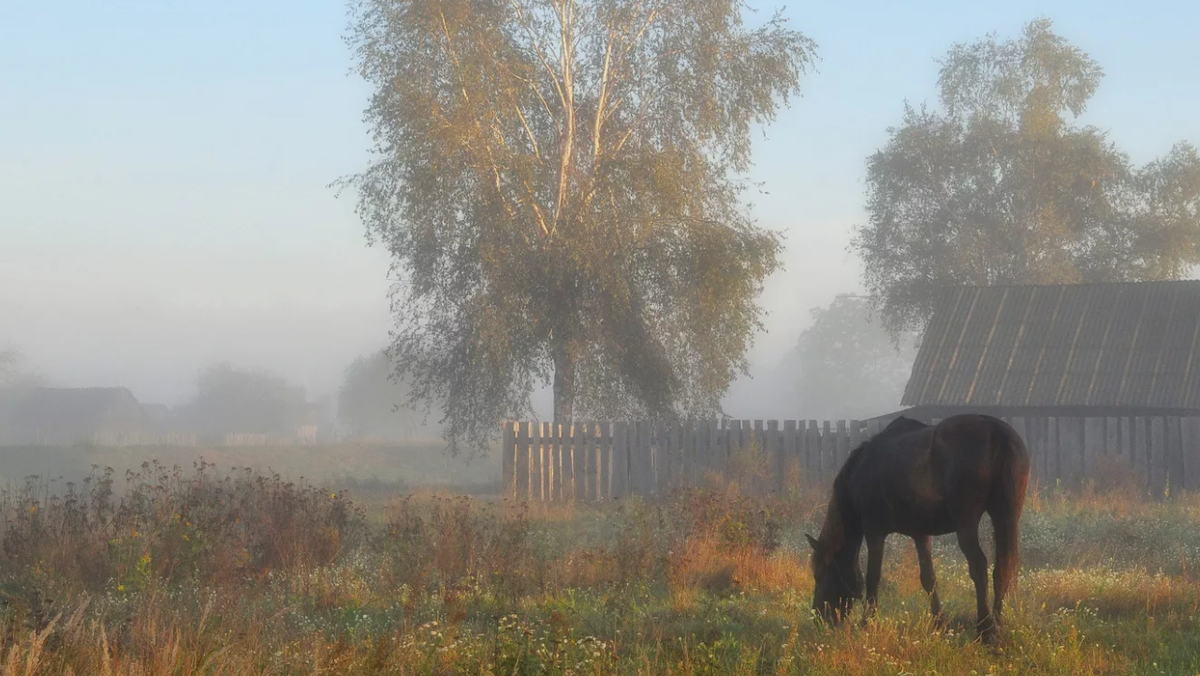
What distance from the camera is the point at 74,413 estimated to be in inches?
3322

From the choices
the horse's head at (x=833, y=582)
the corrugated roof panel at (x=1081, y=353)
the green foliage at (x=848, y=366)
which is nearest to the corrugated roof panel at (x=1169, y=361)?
the corrugated roof panel at (x=1081, y=353)

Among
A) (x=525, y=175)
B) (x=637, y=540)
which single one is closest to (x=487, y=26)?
(x=525, y=175)

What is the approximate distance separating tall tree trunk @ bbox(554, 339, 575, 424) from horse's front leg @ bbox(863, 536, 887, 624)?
51.5 feet

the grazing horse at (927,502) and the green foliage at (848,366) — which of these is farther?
the green foliage at (848,366)

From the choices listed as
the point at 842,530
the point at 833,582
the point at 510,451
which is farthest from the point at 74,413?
the point at 833,582

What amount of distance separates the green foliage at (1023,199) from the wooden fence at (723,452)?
15.5m

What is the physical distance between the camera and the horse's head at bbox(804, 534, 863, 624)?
787cm

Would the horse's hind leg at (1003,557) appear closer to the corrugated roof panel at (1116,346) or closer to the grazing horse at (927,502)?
the grazing horse at (927,502)

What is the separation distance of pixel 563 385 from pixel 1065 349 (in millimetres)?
10970

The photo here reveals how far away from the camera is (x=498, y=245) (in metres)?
23.1

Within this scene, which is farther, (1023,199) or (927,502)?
(1023,199)

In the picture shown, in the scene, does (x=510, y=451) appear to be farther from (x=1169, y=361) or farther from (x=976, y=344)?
(x=1169, y=361)

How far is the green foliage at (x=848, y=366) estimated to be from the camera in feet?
473

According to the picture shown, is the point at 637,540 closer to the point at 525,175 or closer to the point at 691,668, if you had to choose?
the point at 691,668
